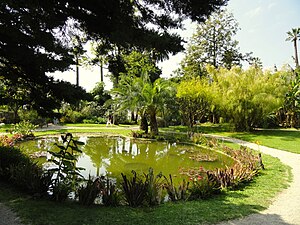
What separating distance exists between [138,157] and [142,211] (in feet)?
22.6

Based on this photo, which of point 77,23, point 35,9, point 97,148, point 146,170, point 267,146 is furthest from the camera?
point 97,148

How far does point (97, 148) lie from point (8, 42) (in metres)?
10.7

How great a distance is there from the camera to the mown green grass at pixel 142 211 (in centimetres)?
486

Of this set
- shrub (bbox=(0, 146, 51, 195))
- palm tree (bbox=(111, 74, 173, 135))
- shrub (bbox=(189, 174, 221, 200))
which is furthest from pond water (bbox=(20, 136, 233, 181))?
shrub (bbox=(0, 146, 51, 195))

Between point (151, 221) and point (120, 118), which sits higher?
point (120, 118)

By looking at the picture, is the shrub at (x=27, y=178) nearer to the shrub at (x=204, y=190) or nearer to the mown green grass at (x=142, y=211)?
the mown green grass at (x=142, y=211)

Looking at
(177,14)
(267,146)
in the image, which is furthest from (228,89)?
(177,14)

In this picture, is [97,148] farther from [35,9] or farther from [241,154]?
[35,9]

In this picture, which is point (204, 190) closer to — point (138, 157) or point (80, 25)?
point (80, 25)

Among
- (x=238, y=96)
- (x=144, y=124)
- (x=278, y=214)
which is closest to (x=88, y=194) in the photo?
(x=278, y=214)

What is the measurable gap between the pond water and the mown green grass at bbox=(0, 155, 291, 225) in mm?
2952

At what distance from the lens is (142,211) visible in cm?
565

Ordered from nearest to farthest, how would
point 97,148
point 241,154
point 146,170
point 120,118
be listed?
point 146,170 → point 241,154 → point 97,148 → point 120,118

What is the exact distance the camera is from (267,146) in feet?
46.6
